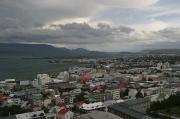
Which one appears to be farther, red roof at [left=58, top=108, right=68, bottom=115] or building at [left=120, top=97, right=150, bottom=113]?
building at [left=120, top=97, right=150, bottom=113]

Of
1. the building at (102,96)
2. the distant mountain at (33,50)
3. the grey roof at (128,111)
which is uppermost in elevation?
the distant mountain at (33,50)

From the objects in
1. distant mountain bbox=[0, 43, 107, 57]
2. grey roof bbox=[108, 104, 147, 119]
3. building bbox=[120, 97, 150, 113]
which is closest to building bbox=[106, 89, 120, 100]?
building bbox=[120, 97, 150, 113]

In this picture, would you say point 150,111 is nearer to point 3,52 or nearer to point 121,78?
point 121,78

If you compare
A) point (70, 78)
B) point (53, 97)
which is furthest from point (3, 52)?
point (53, 97)

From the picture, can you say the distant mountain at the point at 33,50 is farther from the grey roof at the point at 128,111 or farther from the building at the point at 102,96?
the grey roof at the point at 128,111

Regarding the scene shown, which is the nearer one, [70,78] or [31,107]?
[31,107]

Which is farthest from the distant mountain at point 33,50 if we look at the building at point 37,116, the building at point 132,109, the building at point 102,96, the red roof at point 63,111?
the red roof at point 63,111


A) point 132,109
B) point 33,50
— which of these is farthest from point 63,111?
point 33,50

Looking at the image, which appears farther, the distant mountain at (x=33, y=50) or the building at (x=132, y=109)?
the distant mountain at (x=33, y=50)

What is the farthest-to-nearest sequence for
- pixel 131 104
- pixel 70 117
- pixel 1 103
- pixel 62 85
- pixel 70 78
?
pixel 70 78
pixel 62 85
pixel 1 103
pixel 131 104
pixel 70 117

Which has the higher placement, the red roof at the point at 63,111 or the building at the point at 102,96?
the red roof at the point at 63,111

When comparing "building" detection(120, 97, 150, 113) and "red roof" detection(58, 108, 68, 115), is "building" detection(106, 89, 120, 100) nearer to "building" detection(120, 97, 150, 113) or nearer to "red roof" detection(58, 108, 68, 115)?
"building" detection(120, 97, 150, 113)
